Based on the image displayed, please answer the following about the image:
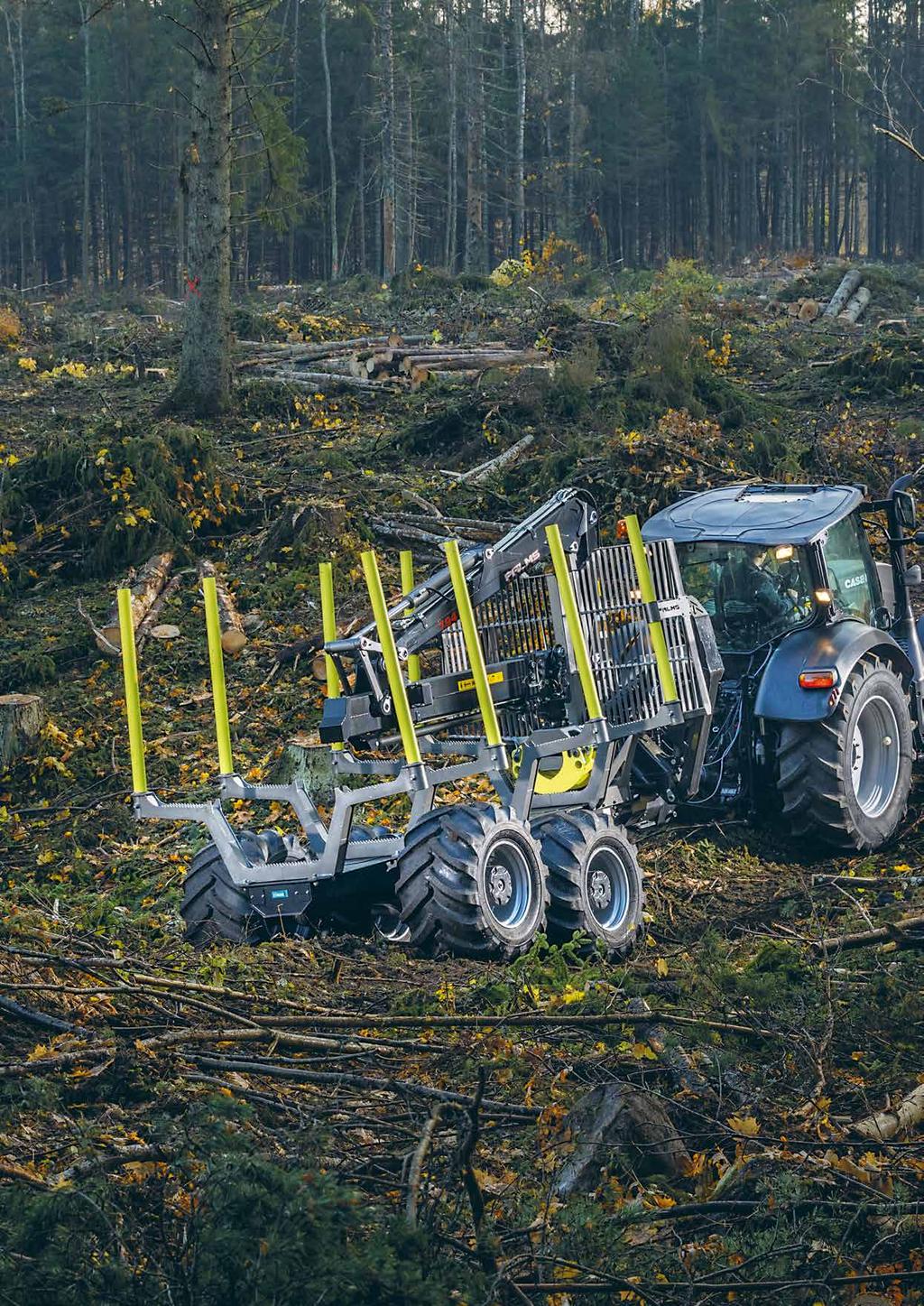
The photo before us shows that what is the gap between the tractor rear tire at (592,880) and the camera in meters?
7.27

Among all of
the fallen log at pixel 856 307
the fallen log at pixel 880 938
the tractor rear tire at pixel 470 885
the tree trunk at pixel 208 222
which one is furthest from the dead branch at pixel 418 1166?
the fallen log at pixel 856 307

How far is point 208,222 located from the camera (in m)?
17.9

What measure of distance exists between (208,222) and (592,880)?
1288cm

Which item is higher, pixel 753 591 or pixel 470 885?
pixel 753 591

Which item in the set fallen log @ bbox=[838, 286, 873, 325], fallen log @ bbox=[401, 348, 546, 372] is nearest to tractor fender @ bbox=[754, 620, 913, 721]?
fallen log @ bbox=[401, 348, 546, 372]

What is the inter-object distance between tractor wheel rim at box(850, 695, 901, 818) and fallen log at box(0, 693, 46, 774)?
20.2ft

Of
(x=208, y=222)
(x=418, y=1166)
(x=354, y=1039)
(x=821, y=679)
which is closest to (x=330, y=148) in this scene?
(x=208, y=222)

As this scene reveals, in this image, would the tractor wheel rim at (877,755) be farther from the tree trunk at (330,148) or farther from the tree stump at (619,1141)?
the tree trunk at (330,148)

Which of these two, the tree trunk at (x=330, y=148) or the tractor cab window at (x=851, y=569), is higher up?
the tree trunk at (x=330, y=148)

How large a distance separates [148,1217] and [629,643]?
508 cm

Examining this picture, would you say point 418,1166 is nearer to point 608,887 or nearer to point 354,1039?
point 354,1039

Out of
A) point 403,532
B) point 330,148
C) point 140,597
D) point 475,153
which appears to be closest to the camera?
point 140,597

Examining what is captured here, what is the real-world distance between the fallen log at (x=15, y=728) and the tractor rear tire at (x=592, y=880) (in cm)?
510

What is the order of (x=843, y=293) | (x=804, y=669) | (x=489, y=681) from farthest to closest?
1. (x=843, y=293)
2. (x=804, y=669)
3. (x=489, y=681)
